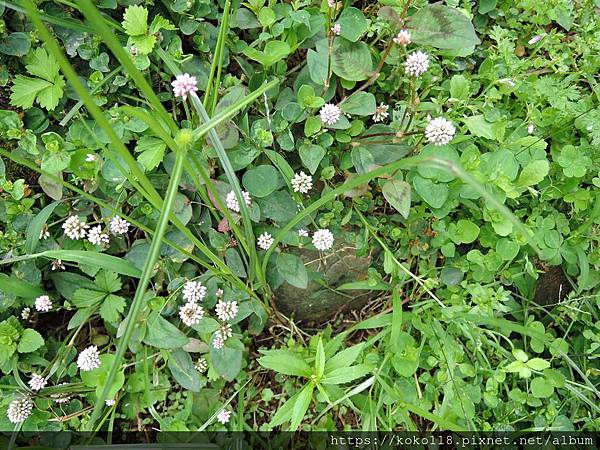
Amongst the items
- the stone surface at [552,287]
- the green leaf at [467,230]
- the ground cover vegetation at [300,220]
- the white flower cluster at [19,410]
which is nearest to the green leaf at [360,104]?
the ground cover vegetation at [300,220]

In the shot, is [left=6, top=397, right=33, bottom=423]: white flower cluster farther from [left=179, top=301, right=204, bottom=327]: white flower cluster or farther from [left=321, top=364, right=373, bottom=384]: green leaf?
[left=321, top=364, right=373, bottom=384]: green leaf

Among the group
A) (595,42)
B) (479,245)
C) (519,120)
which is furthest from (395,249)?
(595,42)

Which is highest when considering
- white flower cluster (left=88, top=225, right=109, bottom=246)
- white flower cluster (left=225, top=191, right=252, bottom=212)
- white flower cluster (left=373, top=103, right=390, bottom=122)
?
white flower cluster (left=373, top=103, right=390, bottom=122)

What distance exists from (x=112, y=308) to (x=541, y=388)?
56.7 inches

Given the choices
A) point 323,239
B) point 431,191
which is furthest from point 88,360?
point 431,191

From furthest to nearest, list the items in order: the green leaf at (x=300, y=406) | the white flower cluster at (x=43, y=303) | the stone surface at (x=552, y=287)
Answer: the stone surface at (x=552, y=287) → the white flower cluster at (x=43, y=303) → the green leaf at (x=300, y=406)

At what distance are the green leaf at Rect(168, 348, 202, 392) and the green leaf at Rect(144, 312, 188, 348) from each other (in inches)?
3.8

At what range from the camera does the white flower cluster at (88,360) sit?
1549 millimetres

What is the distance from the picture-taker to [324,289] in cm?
180

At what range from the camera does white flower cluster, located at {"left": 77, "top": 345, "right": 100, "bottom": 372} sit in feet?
5.08

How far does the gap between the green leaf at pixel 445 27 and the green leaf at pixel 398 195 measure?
41 centimetres

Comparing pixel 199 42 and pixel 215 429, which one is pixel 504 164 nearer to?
pixel 199 42

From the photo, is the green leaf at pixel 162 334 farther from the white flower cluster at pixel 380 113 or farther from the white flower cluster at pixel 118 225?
the white flower cluster at pixel 380 113

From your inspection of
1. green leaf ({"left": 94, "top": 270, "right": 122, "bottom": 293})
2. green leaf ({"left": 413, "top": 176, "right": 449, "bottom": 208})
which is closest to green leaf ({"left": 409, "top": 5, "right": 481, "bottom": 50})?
green leaf ({"left": 413, "top": 176, "right": 449, "bottom": 208})
